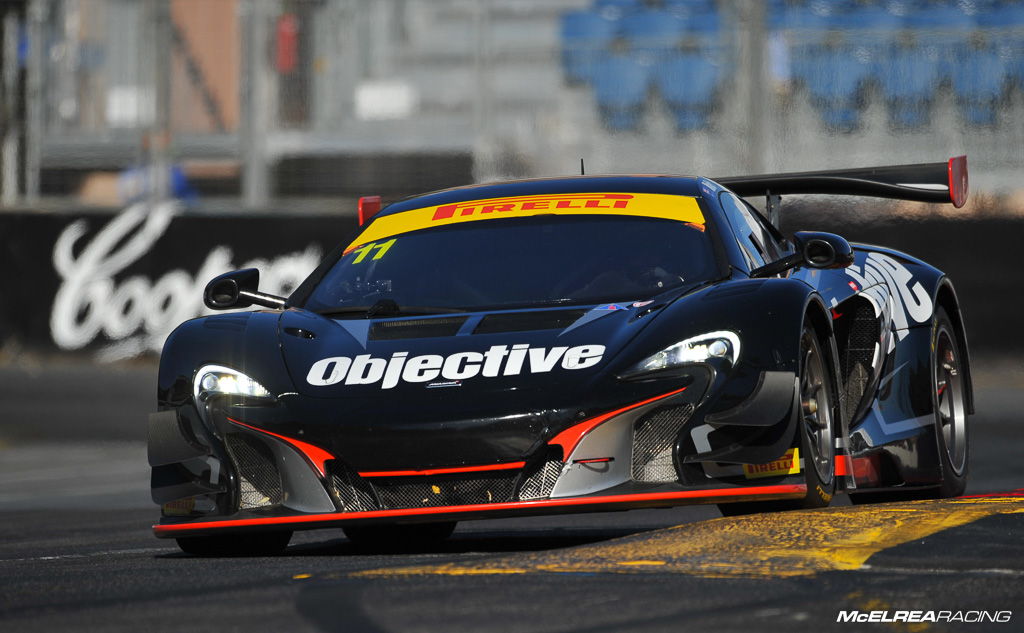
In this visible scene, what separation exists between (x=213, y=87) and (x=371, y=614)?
11.4m

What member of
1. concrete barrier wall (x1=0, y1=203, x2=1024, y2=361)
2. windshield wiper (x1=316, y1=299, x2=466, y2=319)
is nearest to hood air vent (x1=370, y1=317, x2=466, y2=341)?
windshield wiper (x1=316, y1=299, x2=466, y2=319)

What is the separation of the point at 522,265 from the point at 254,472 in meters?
1.26

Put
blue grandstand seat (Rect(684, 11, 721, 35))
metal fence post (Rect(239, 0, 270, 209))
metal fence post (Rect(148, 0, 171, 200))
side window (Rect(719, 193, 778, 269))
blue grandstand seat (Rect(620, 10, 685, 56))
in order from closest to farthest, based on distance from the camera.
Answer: side window (Rect(719, 193, 778, 269)), blue grandstand seat (Rect(684, 11, 721, 35)), blue grandstand seat (Rect(620, 10, 685, 56)), metal fence post (Rect(239, 0, 270, 209)), metal fence post (Rect(148, 0, 171, 200))

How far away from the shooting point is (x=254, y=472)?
17.9ft

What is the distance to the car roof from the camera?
6672mm

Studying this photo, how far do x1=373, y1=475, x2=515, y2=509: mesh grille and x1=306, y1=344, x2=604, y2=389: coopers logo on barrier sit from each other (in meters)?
0.29

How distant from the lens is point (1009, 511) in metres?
5.69

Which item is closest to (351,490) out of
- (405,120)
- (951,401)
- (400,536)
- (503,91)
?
(400,536)

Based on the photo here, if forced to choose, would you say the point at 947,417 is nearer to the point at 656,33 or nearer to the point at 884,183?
the point at 884,183

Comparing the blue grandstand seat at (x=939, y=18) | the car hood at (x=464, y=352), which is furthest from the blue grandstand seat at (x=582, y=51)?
the car hood at (x=464, y=352)

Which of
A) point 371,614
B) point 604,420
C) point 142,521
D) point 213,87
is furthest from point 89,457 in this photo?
point 371,614

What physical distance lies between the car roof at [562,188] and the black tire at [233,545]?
153cm

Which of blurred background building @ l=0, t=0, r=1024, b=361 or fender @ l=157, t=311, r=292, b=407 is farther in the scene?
blurred background building @ l=0, t=0, r=1024, b=361

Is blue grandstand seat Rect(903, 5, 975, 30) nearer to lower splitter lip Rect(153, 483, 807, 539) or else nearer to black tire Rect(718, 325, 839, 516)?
black tire Rect(718, 325, 839, 516)
